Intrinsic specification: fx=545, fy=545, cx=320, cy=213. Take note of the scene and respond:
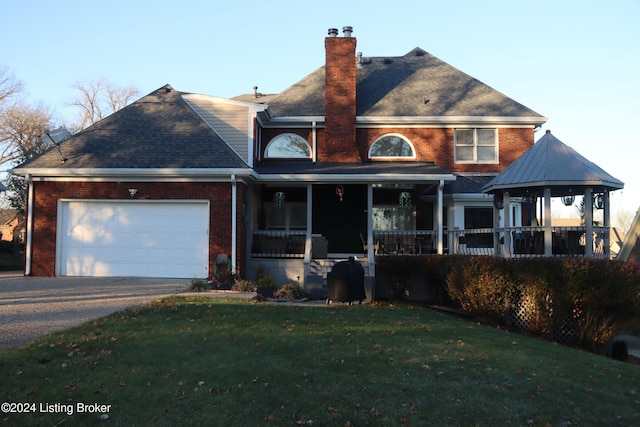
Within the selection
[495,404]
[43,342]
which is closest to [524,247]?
[495,404]

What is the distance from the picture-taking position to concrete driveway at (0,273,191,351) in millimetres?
7934

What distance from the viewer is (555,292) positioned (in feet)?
35.6

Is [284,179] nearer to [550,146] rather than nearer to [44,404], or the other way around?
[550,146]

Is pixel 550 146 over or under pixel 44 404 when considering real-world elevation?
over

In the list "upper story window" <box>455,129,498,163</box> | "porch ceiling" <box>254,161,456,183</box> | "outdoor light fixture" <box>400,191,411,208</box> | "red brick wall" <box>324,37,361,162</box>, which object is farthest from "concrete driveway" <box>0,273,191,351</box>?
"upper story window" <box>455,129,498,163</box>

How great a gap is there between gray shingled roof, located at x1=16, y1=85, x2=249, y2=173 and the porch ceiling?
1.56 metres

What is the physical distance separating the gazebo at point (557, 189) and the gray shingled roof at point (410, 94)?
19.0 feet

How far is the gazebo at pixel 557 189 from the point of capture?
41.3ft

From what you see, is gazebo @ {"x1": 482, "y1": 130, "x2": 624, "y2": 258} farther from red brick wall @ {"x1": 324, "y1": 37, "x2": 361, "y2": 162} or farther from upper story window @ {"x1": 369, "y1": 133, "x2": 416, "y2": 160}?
red brick wall @ {"x1": 324, "y1": 37, "x2": 361, "y2": 162}

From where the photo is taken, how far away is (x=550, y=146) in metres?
13.8

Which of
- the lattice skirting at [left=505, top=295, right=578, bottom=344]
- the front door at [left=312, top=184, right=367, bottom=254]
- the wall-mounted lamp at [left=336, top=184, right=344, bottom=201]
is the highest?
the wall-mounted lamp at [left=336, top=184, right=344, bottom=201]

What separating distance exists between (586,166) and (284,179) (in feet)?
26.6

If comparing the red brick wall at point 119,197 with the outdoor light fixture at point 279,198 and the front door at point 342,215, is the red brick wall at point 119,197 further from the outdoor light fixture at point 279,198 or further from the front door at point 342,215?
the front door at point 342,215

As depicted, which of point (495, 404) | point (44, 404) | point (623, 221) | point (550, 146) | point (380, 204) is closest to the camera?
point (44, 404)
